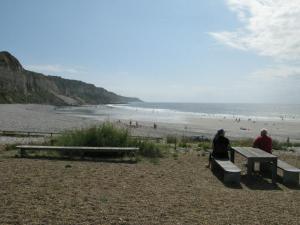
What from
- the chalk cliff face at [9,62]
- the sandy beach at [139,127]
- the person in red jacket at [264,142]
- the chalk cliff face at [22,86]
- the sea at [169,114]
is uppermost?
the chalk cliff face at [9,62]

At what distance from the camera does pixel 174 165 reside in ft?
29.3

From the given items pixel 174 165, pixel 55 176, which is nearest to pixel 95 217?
pixel 55 176

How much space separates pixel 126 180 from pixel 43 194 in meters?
1.84

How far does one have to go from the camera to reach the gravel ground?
4.39 meters

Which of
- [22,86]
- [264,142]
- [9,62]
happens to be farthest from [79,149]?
[22,86]

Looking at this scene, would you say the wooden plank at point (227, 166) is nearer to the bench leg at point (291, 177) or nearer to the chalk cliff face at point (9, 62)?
the bench leg at point (291, 177)

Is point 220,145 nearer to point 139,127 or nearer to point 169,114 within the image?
point 139,127

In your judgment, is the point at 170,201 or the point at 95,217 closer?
the point at 95,217

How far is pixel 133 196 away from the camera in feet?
18.0

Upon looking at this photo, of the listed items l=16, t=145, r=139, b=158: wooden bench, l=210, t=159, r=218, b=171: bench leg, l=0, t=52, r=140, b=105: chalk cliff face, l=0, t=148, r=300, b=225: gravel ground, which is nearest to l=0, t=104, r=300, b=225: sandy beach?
l=0, t=148, r=300, b=225: gravel ground

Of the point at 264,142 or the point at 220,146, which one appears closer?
the point at 220,146

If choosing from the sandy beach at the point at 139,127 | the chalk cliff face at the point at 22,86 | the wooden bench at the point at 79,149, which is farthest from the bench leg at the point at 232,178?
the chalk cliff face at the point at 22,86

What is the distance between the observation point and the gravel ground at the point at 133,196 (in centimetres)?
439

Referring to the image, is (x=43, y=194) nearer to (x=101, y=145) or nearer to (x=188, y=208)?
(x=188, y=208)
